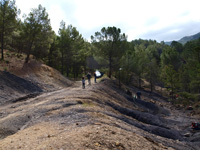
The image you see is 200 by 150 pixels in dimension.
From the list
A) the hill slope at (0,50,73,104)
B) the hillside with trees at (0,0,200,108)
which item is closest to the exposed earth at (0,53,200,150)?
the hill slope at (0,50,73,104)

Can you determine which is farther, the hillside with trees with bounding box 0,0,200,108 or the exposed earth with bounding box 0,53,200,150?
the hillside with trees with bounding box 0,0,200,108

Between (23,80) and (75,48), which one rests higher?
(75,48)

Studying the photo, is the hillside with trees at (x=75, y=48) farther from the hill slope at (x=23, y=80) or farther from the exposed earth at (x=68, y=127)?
the exposed earth at (x=68, y=127)

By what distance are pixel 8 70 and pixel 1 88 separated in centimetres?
564

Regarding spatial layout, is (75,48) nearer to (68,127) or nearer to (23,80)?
(23,80)

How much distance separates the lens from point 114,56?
3716 centimetres

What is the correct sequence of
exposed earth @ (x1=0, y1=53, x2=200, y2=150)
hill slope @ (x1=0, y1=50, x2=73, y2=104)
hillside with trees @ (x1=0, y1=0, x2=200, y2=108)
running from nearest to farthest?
exposed earth @ (x1=0, y1=53, x2=200, y2=150) → hill slope @ (x1=0, y1=50, x2=73, y2=104) → hillside with trees @ (x1=0, y1=0, x2=200, y2=108)

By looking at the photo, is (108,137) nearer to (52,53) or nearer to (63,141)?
(63,141)

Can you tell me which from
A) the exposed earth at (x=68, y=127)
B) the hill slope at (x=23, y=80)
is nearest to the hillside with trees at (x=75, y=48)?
the hill slope at (x=23, y=80)

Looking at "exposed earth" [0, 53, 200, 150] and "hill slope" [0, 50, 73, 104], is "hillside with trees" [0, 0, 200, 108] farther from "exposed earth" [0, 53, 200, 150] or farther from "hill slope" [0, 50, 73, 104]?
"exposed earth" [0, 53, 200, 150]

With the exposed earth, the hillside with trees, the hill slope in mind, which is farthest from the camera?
the hillside with trees

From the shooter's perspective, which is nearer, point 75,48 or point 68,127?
point 68,127

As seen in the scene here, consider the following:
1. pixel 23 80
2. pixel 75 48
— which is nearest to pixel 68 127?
pixel 23 80

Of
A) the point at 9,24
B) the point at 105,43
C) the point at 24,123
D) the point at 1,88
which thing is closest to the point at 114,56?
the point at 105,43
